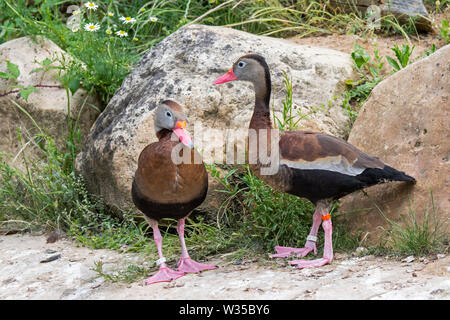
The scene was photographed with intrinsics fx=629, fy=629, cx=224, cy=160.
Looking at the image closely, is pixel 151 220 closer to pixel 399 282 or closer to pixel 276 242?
pixel 276 242

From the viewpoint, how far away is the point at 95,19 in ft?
24.1

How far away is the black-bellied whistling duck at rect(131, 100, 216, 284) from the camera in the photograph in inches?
164

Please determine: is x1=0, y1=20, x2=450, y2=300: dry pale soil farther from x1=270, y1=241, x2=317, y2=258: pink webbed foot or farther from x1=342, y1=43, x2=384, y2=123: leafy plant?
x1=342, y1=43, x2=384, y2=123: leafy plant

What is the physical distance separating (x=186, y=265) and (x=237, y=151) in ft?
3.93

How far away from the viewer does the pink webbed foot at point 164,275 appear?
13.8 ft

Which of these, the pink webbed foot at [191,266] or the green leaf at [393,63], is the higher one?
the green leaf at [393,63]

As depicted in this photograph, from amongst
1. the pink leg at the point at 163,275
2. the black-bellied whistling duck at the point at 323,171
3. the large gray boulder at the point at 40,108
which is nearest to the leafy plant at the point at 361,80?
the black-bellied whistling duck at the point at 323,171

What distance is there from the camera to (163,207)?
424 centimetres

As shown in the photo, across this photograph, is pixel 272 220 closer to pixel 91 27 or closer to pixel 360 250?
pixel 360 250

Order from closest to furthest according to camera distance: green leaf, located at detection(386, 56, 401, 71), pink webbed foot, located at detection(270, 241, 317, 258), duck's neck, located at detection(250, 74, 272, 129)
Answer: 1. pink webbed foot, located at detection(270, 241, 317, 258)
2. duck's neck, located at detection(250, 74, 272, 129)
3. green leaf, located at detection(386, 56, 401, 71)

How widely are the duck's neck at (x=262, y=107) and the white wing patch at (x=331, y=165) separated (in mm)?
444

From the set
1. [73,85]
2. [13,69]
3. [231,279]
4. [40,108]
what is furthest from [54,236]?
[231,279]

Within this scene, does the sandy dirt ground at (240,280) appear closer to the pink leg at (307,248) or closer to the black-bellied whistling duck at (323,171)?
the pink leg at (307,248)

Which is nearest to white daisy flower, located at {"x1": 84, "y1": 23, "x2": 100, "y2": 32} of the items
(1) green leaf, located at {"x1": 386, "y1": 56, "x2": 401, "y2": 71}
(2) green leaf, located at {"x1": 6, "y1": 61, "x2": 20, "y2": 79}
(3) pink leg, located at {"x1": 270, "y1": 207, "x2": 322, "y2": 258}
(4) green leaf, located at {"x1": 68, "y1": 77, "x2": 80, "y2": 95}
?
(4) green leaf, located at {"x1": 68, "y1": 77, "x2": 80, "y2": 95}
